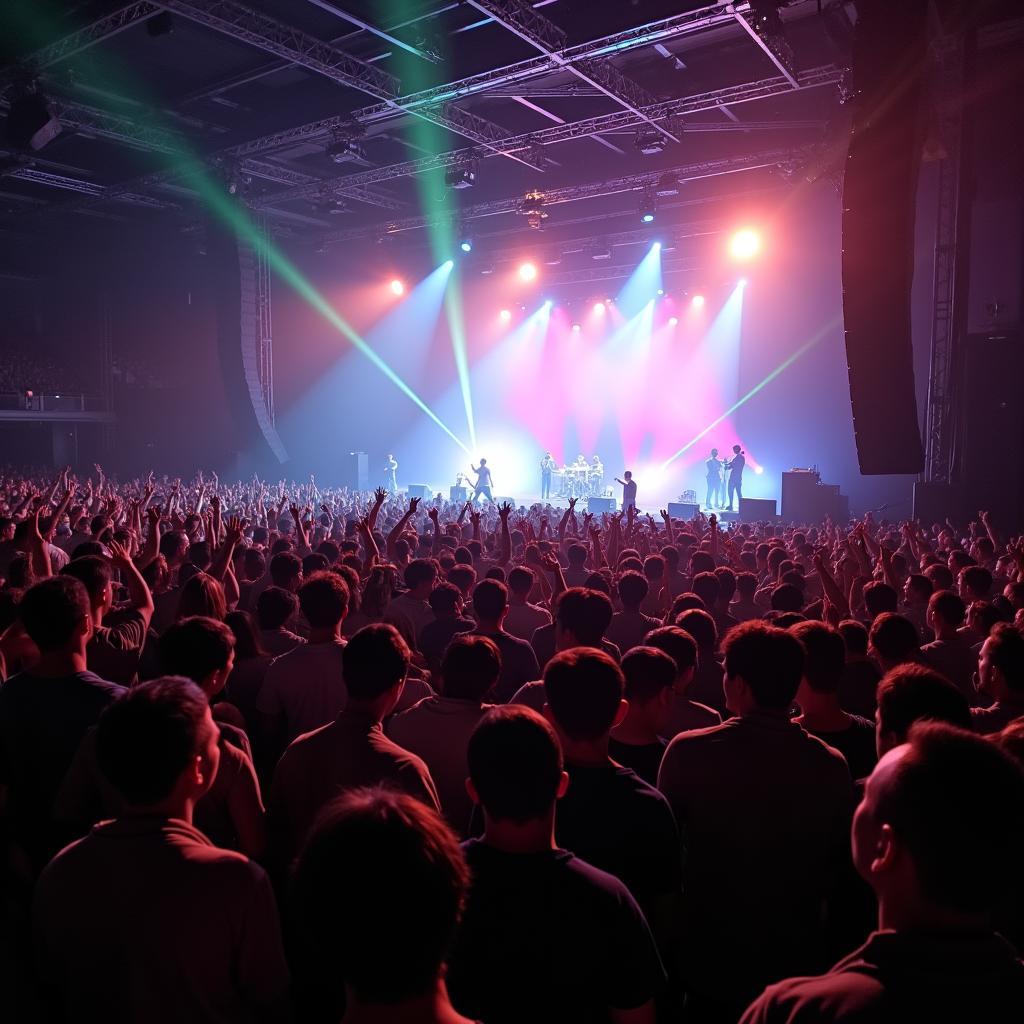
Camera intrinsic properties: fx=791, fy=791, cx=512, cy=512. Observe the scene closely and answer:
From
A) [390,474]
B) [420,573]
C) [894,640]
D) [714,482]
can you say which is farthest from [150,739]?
[390,474]

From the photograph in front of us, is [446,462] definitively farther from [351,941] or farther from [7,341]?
[351,941]

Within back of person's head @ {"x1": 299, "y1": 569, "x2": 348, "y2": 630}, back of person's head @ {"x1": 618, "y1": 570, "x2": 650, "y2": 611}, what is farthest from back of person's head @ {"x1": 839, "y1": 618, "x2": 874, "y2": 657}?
back of person's head @ {"x1": 299, "y1": 569, "x2": 348, "y2": 630}

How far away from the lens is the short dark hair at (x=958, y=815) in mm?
1203

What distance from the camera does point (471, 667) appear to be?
9.24 feet

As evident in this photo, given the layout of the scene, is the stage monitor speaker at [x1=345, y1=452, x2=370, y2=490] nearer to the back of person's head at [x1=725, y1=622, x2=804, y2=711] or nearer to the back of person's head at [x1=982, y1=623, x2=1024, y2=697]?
the back of person's head at [x1=982, y1=623, x2=1024, y2=697]

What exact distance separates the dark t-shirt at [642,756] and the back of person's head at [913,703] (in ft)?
2.47

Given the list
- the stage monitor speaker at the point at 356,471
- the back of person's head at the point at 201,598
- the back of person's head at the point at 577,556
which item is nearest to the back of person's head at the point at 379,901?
the back of person's head at the point at 201,598

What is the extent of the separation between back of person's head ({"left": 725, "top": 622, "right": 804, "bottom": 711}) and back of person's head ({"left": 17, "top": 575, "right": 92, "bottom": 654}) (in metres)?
2.26

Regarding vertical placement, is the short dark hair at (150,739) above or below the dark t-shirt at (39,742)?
above

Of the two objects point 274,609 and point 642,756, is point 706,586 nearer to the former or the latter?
point 642,756

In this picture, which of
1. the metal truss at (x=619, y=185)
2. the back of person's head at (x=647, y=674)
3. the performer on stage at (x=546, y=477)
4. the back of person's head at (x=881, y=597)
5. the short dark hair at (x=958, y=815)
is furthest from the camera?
A: the performer on stage at (x=546, y=477)

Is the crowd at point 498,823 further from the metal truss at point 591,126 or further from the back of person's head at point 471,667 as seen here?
the metal truss at point 591,126

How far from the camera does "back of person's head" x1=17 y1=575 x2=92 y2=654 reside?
2736 millimetres

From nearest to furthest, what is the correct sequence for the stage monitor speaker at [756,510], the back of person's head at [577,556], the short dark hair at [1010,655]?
the short dark hair at [1010,655]
the back of person's head at [577,556]
the stage monitor speaker at [756,510]
